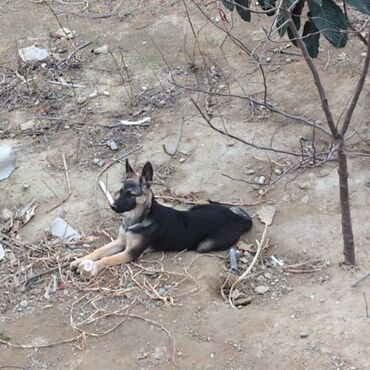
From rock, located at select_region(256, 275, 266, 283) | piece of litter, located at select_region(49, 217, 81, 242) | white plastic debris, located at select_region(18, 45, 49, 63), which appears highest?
rock, located at select_region(256, 275, 266, 283)

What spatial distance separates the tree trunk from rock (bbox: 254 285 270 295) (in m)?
0.58

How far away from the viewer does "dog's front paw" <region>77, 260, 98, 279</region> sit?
6078mm

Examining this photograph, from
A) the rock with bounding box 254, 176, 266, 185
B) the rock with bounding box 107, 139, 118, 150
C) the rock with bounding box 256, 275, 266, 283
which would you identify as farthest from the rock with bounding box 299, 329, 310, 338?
the rock with bounding box 107, 139, 118, 150

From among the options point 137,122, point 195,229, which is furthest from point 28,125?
point 195,229

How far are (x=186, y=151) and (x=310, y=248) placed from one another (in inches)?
67.5

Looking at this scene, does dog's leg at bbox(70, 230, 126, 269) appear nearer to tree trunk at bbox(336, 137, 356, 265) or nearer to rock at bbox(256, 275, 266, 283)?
rock at bbox(256, 275, 266, 283)

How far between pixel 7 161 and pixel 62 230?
1194 millimetres

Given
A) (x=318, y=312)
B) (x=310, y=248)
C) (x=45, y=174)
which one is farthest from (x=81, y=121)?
(x=318, y=312)

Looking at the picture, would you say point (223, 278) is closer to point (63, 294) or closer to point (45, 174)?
point (63, 294)

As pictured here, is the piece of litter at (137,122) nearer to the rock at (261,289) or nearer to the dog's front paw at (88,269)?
the dog's front paw at (88,269)

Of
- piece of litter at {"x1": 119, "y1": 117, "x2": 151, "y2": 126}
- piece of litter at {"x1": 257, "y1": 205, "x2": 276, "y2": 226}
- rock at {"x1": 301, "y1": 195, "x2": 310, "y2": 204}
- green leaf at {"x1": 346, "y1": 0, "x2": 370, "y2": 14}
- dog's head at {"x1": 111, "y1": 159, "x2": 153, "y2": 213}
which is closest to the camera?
green leaf at {"x1": 346, "y1": 0, "x2": 370, "y2": 14}

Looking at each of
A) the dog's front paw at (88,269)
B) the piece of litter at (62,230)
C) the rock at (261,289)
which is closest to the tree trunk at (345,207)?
the rock at (261,289)

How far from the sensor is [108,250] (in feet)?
20.7

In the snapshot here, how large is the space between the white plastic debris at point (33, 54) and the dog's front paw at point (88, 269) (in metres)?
3.51
